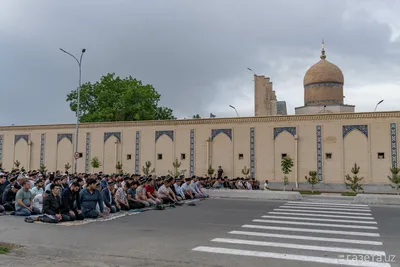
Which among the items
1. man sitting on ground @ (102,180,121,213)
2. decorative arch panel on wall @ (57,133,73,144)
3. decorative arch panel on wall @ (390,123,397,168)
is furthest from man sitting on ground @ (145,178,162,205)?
decorative arch panel on wall @ (57,133,73,144)

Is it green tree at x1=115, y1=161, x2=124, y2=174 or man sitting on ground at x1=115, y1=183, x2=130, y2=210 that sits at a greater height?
green tree at x1=115, y1=161, x2=124, y2=174

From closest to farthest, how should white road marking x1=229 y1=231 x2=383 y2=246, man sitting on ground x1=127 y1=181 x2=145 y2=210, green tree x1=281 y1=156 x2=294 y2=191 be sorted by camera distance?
white road marking x1=229 y1=231 x2=383 y2=246, man sitting on ground x1=127 y1=181 x2=145 y2=210, green tree x1=281 y1=156 x2=294 y2=191

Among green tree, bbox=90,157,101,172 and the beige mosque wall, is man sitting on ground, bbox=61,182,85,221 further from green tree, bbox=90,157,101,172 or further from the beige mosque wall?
green tree, bbox=90,157,101,172

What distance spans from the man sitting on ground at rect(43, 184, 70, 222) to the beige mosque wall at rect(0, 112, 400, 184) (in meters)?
20.5

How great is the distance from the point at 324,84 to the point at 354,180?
14045mm

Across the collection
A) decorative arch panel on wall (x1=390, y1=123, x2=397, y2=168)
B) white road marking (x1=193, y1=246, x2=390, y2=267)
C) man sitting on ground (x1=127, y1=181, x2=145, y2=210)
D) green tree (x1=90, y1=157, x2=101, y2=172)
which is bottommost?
white road marking (x1=193, y1=246, x2=390, y2=267)

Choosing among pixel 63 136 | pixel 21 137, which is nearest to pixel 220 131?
pixel 63 136

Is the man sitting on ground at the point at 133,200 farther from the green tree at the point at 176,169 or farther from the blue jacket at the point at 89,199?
the green tree at the point at 176,169

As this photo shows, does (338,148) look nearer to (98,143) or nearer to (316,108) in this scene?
(316,108)

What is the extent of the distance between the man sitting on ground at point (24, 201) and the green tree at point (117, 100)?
30141mm

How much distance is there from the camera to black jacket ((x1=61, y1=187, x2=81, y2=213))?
1229 cm

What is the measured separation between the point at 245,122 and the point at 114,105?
58.9 feet

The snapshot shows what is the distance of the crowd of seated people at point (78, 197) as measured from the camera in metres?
12.3

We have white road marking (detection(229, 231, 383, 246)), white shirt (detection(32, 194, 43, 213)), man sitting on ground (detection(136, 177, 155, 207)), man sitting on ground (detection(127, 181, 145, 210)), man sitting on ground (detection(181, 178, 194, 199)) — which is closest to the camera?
white road marking (detection(229, 231, 383, 246))
